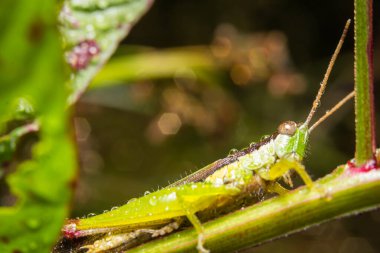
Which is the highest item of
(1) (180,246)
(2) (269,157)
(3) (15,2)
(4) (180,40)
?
(4) (180,40)

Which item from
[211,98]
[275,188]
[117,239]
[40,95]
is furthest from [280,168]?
[211,98]

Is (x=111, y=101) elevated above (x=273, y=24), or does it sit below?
below

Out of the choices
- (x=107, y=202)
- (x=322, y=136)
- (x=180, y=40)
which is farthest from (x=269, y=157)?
(x=180, y=40)

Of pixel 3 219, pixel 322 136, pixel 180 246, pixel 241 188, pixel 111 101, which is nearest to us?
pixel 3 219

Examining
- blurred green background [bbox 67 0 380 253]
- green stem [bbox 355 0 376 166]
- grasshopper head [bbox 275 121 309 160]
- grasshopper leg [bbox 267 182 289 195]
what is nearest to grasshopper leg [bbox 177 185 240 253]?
grasshopper leg [bbox 267 182 289 195]

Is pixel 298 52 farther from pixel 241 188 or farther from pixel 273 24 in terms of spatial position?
pixel 241 188

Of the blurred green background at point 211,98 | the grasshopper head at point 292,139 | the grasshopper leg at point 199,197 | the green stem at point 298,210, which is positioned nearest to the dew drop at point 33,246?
the green stem at point 298,210
